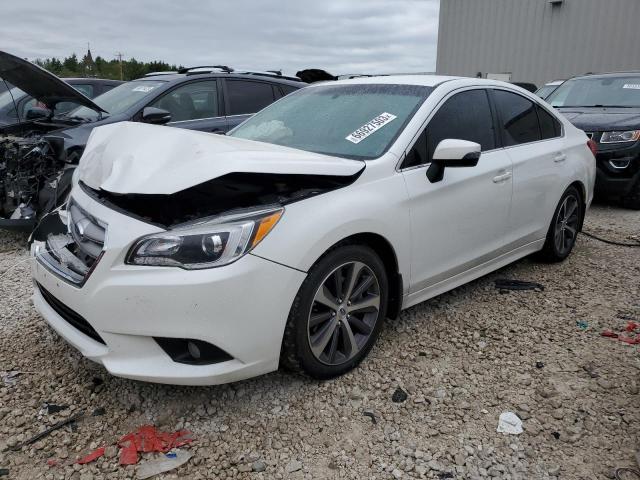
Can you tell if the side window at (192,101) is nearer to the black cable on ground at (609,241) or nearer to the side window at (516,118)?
the side window at (516,118)

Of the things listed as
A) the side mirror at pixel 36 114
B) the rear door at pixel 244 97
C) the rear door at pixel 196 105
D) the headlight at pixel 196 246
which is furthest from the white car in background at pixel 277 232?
the side mirror at pixel 36 114

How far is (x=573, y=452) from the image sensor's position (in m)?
2.28

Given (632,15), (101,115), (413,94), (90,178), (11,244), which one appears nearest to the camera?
(90,178)

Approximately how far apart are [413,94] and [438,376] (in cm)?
170

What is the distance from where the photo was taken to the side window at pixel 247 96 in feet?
20.5

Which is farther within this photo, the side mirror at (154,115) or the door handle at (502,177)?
the side mirror at (154,115)

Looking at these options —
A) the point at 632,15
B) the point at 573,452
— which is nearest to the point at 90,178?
the point at 573,452

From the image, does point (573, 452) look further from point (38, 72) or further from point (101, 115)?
point (101, 115)

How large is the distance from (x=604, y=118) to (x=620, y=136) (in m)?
0.43

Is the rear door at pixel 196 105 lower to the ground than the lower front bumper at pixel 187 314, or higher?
higher

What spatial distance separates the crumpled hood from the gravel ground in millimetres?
1062

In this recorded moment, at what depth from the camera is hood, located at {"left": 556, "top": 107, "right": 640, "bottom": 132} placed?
659 centimetres

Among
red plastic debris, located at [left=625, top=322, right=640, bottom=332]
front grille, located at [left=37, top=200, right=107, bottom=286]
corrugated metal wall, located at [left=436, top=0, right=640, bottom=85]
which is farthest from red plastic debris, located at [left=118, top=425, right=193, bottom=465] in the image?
corrugated metal wall, located at [left=436, top=0, right=640, bottom=85]

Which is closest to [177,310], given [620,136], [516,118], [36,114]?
[516,118]
